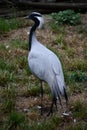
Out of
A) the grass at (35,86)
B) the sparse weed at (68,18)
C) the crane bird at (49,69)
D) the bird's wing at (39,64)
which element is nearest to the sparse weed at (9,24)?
the grass at (35,86)

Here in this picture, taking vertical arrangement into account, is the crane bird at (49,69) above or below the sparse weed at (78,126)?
above

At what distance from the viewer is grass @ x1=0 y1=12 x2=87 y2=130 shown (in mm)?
6574

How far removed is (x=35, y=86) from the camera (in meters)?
7.82

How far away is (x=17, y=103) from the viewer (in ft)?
24.1

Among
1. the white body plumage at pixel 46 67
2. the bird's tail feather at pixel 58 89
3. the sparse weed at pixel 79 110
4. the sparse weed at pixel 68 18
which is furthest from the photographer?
the sparse weed at pixel 68 18

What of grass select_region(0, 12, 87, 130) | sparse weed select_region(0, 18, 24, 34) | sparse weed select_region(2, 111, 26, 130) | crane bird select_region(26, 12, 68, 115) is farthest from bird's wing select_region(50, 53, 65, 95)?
sparse weed select_region(0, 18, 24, 34)

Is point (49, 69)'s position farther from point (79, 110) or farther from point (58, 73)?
point (79, 110)

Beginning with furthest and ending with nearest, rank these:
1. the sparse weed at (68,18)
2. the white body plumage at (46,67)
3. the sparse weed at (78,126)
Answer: the sparse weed at (68,18) < the white body plumage at (46,67) < the sparse weed at (78,126)

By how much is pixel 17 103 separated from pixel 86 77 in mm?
1531

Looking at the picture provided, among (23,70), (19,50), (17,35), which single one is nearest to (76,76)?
(23,70)

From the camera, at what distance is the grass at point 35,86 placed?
657 centimetres

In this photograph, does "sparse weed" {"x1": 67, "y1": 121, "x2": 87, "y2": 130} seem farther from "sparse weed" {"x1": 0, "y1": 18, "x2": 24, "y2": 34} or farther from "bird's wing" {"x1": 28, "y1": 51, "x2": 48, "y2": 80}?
"sparse weed" {"x1": 0, "y1": 18, "x2": 24, "y2": 34}

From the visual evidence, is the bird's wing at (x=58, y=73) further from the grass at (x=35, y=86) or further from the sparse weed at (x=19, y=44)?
the sparse weed at (x=19, y=44)

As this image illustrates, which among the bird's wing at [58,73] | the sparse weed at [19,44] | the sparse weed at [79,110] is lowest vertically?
the sparse weed at [79,110]
